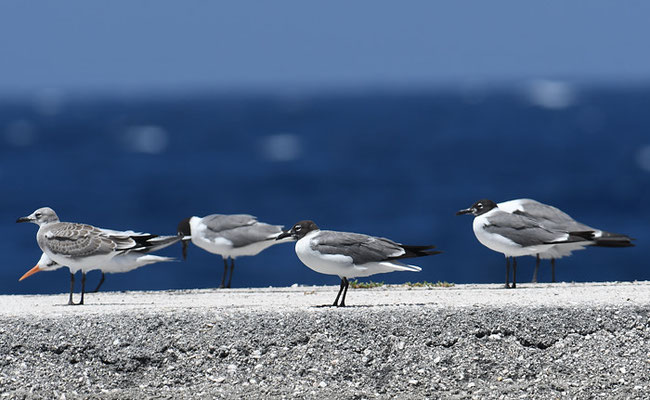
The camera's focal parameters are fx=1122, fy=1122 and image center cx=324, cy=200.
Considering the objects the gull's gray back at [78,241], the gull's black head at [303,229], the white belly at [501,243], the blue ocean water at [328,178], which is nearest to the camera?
the gull's black head at [303,229]

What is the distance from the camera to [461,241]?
122 ft

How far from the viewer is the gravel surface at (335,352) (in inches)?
373

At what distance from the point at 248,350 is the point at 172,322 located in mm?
781

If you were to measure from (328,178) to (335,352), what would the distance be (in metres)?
45.5

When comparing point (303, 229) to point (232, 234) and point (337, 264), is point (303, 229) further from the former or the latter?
point (232, 234)

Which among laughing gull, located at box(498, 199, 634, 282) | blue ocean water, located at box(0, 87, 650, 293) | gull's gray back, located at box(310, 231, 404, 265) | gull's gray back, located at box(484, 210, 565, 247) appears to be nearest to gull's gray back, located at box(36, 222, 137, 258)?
gull's gray back, located at box(310, 231, 404, 265)

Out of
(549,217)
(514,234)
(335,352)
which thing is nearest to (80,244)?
(335,352)

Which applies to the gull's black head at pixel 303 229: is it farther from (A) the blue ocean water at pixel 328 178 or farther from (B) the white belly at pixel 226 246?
(A) the blue ocean water at pixel 328 178

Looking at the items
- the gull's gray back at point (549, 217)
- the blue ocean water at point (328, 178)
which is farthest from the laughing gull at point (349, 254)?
the blue ocean water at point (328, 178)

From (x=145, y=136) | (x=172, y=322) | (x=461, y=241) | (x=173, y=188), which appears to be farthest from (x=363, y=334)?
(x=145, y=136)

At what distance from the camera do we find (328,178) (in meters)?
55.2

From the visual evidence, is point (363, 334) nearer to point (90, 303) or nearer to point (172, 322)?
point (172, 322)

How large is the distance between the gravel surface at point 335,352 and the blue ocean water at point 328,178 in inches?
658

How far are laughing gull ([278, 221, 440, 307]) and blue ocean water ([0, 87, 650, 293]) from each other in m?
15.6
